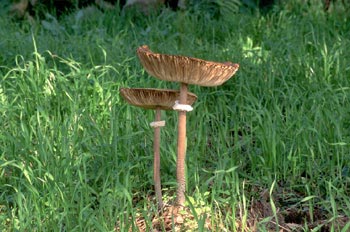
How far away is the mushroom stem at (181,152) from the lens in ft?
10.1

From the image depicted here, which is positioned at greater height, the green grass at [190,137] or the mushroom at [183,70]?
the mushroom at [183,70]

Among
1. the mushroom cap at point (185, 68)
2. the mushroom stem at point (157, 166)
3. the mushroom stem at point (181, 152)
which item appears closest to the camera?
the mushroom cap at point (185, 68)

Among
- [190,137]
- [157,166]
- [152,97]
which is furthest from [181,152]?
[190,137]

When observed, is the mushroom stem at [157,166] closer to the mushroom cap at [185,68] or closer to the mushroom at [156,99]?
the mushroom at [156,99]

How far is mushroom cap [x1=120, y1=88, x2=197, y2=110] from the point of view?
122 inches

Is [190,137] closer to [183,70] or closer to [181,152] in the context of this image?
[181,152]

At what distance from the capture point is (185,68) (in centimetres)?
296

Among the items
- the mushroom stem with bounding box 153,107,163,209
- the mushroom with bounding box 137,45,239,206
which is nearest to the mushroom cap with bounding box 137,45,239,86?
the mushroom with bounding box 137,45,239,206

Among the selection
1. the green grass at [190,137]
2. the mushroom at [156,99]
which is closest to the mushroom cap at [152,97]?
the mushroom at [156,99]

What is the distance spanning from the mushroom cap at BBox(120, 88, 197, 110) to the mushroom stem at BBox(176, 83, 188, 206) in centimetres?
5

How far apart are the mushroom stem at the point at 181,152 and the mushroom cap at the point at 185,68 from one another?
3.0 inches

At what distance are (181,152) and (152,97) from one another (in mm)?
251

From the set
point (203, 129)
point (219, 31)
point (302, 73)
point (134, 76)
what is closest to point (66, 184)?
point (203, 129)

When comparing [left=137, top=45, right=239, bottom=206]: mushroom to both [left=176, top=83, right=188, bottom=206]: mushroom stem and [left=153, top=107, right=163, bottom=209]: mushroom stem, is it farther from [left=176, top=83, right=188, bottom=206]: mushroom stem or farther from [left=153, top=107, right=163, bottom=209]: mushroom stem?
[left=153, top=107, right=163, bottom=209]: mushroom stem
